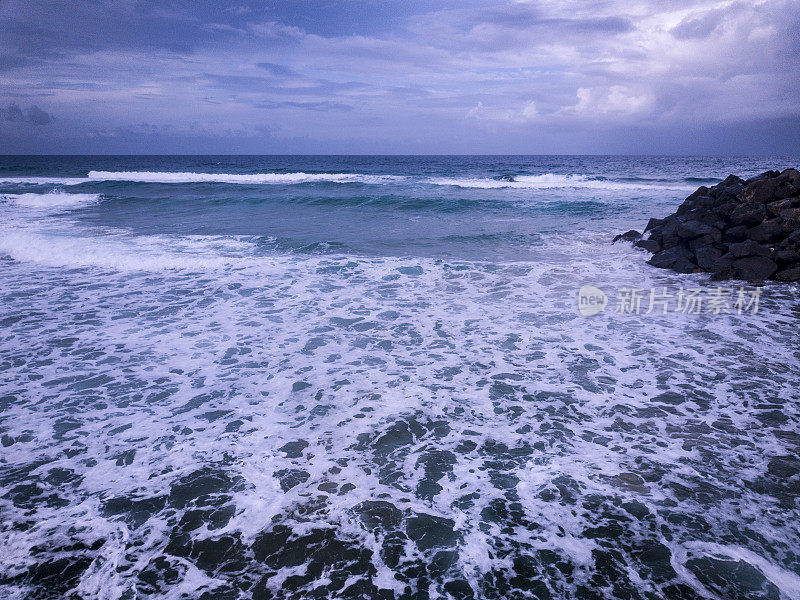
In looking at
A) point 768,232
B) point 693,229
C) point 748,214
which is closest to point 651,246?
point 693,229

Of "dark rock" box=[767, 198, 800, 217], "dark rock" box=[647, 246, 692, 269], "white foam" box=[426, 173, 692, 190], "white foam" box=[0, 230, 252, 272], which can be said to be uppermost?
"white foam" box=[426, 173, 692, 190]

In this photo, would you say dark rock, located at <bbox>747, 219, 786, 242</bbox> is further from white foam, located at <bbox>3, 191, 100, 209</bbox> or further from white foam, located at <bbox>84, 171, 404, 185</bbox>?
white foam, located at <bbox>84, 171, 404, 185</bbox>

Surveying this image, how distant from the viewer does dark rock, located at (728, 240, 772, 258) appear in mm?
9602

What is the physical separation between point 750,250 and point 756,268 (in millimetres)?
549

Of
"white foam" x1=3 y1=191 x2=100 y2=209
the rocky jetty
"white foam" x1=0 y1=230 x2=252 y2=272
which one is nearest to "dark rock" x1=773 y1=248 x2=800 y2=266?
the rocky jetty

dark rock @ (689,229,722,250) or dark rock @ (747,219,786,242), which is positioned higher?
→ dark rock @ (747,219,786,242)

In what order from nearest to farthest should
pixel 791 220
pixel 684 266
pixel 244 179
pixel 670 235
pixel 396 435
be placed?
pixel 396 435, pixel 791 220, pixel 684 266, pixel 670 235, pixel 244 179

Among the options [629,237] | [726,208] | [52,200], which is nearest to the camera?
[726,208]

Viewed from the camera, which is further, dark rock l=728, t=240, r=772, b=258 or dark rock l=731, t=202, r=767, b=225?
dark rock l=731, t=202, r=767, b=225

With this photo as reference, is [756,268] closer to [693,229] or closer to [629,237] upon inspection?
[693,229]

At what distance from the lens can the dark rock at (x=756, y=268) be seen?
927 cm

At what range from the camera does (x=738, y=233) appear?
10148 mm

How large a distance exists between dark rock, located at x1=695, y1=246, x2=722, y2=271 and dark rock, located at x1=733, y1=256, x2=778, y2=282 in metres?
0.53

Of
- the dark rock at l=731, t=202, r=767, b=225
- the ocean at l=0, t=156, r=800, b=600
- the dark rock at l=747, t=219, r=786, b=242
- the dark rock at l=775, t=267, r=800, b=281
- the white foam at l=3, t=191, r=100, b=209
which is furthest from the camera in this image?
the white foam at l=3, t=191, r=100, b=209
